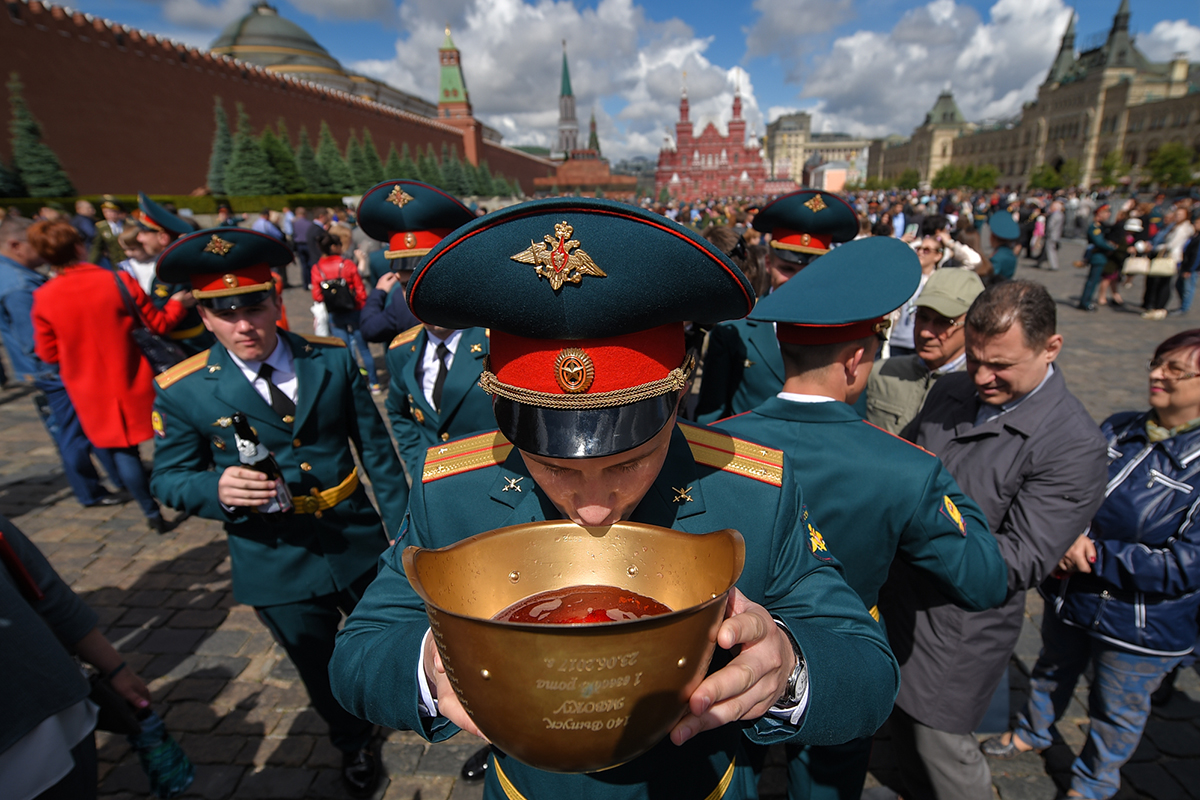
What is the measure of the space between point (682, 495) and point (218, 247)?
2.61m

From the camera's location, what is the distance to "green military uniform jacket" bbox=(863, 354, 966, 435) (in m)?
3.75

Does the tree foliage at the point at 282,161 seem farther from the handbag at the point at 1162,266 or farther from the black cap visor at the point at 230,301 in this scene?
the handbag at the point at 1162,266

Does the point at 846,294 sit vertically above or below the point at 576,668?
above

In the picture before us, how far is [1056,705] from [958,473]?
1637 mm

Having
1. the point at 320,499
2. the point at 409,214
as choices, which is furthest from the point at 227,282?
the point at 409,214

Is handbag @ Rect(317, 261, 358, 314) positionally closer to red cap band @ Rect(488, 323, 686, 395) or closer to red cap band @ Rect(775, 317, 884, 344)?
red cap band @ Rect(775, 317, 884, 344)

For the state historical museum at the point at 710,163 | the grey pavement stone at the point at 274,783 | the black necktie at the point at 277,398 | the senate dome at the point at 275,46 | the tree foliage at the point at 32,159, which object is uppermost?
the senate dome at the point at 275,46

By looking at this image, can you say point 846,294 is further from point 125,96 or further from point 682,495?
point 125,96

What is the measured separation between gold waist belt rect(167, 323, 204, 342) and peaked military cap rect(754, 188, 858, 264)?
18.3ft

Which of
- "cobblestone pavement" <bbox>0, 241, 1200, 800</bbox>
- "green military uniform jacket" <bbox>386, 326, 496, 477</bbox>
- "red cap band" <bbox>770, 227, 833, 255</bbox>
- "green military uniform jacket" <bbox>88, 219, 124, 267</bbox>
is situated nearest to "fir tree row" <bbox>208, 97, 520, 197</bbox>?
"green military uniform jacket" <bbox>88, 219, 124, 267</bbox>

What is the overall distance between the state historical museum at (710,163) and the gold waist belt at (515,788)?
9020cm

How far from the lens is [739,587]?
5.13 ft

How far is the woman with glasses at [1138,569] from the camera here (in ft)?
8.09

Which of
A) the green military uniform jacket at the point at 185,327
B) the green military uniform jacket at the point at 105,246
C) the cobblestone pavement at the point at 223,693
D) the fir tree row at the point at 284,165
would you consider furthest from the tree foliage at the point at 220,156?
the cobblestone pavement at the point at 223,693
